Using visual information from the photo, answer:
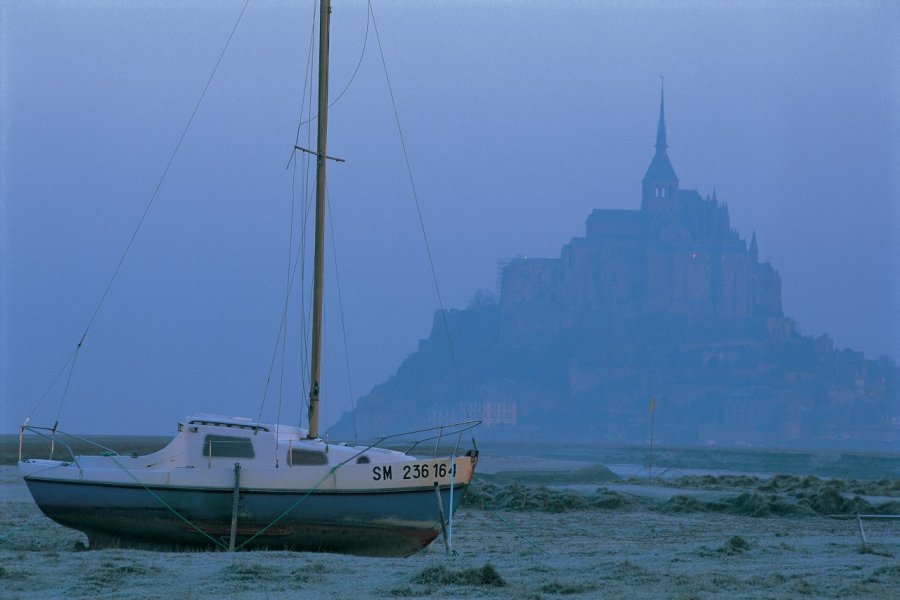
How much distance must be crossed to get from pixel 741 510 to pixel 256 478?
1569cm

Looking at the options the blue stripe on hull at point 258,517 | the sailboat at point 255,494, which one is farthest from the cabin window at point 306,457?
the blue stripe on hull at point 258,517

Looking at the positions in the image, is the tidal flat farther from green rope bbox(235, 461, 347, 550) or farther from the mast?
the mast

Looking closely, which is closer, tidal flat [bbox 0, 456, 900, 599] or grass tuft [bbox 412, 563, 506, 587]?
tidal flat [bbox 0, 456, 900, 599]

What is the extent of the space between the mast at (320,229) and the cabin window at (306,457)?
4.72ft

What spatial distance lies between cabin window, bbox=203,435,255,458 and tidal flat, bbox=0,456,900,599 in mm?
1562

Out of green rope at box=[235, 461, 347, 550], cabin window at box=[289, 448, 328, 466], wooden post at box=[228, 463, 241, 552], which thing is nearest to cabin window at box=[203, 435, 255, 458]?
wooden post at box=[228, 463, 241, 552]

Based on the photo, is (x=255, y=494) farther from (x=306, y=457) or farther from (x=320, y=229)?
(x=320, y=229)

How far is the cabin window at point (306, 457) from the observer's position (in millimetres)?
16891

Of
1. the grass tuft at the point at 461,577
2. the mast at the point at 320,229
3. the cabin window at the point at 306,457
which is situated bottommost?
the grass tuft at the point at 461,577

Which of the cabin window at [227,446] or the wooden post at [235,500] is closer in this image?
the wooden post at [235,500]

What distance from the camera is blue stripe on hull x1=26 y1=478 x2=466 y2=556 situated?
16.6 metres

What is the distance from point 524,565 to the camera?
49.3ft

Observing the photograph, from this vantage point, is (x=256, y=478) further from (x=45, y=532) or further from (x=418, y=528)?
(x=45, y=532)

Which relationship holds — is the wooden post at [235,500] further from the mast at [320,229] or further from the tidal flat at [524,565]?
the mast at [320,229]
